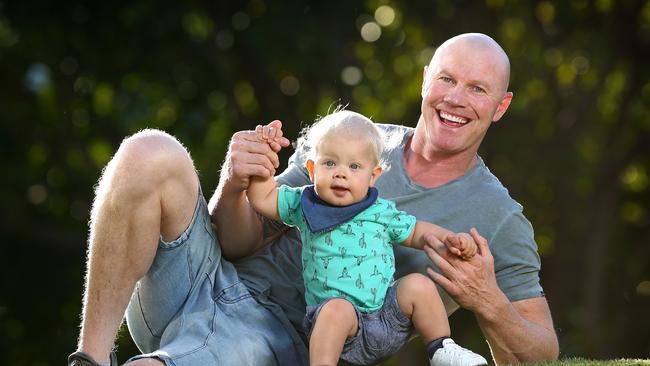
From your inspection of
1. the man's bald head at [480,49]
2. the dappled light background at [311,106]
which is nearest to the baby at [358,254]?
the man's bald head at [480,49]

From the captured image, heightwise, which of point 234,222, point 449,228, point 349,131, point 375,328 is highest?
point 349,131

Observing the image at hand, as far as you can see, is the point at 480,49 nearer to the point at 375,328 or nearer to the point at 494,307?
the point at 494,307

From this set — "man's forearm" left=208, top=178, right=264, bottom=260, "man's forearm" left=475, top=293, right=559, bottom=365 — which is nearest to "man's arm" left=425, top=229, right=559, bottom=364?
"man's forearm" left=475, top=293, right=559, bottom=365

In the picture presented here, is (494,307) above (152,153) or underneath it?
underneath

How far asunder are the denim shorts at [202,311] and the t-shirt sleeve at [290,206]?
0.87 feet

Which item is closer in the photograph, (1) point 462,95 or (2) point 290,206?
(2) point 290,206

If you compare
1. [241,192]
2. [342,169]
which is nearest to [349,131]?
[342,169]

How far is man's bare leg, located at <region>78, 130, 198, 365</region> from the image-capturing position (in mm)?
3975

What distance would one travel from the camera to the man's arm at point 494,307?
4.18 metres

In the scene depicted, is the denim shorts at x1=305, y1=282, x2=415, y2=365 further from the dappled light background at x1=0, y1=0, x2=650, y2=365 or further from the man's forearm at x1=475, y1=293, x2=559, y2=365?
the dappled light background at x1=0, y1=0, x2=650, y2=365

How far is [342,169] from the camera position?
13.0 ft

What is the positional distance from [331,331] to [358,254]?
0.26 meters

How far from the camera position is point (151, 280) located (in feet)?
13.7

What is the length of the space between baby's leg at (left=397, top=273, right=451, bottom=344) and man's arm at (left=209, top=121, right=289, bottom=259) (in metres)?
0.55
